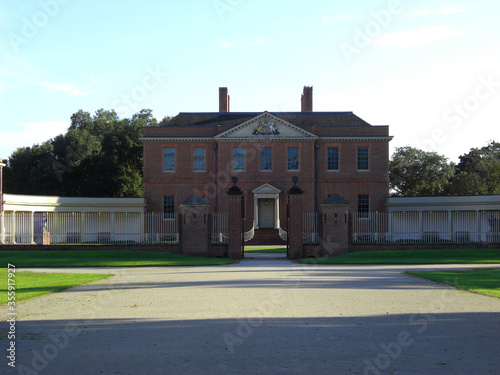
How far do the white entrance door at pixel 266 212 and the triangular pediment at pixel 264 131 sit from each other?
531 centimetres

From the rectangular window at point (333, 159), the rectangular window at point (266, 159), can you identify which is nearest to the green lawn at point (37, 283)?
the rectangular window at point (266, 159)

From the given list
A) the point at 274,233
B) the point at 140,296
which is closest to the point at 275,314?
the point at 140,296

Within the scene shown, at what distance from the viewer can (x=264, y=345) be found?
7570 millimetres

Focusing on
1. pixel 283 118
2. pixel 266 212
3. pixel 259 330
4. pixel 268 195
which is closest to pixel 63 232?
pixel 268 195

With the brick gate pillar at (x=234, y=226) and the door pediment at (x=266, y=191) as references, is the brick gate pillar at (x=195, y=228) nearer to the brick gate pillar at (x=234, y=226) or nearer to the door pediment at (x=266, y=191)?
the brick gate pillar at (x=234, y=226)

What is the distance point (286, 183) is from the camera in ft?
148

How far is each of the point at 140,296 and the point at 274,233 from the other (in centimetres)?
3028

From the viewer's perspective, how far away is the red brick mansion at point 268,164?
1769 inches

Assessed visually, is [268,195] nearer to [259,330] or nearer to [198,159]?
[198,159]

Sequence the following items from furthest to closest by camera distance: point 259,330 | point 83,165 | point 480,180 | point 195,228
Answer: point 83,165, point 480,180, point 195,228, point 259,330

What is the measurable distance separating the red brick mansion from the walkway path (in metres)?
30.3

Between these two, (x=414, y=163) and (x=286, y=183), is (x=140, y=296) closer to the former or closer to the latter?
(x=286, y=183)

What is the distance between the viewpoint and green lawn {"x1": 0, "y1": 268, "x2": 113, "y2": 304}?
1296cm

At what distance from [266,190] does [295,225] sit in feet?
58.3
